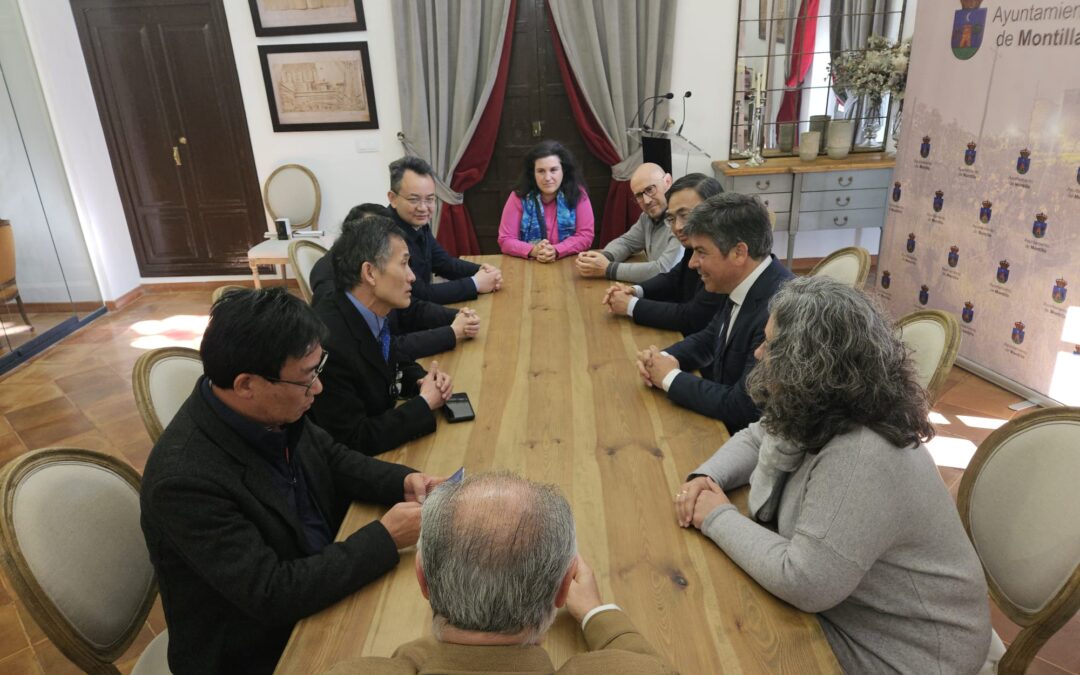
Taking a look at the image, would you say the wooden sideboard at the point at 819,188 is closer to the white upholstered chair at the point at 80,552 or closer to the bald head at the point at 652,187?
the bald head at the point at 652,187

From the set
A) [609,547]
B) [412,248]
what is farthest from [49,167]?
[609,547]

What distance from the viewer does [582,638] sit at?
1167mm

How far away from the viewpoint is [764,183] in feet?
15.5

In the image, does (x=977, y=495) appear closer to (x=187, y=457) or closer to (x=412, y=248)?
(x=187, y=457)

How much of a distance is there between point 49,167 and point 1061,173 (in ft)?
21.2

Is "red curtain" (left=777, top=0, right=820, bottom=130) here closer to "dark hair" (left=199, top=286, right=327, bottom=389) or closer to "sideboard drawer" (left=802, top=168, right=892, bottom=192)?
"sideboard drawer" (left=802, top=168, right=892, bottom=192)

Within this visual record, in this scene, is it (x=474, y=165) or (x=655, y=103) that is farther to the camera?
(x=474, y=165)

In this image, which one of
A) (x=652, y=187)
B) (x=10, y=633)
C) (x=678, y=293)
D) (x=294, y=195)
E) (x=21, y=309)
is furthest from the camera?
(x=294, y=195)

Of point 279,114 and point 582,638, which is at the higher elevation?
point 279,114

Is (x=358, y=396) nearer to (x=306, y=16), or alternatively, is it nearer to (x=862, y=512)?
(x=862, y=512)

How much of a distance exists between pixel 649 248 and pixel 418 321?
123cm

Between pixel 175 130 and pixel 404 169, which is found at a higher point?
pixel 175 130

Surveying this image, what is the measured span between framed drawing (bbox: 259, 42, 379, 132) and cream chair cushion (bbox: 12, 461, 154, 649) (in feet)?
13.6

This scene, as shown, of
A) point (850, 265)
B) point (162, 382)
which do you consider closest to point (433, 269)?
point (162, 382)
